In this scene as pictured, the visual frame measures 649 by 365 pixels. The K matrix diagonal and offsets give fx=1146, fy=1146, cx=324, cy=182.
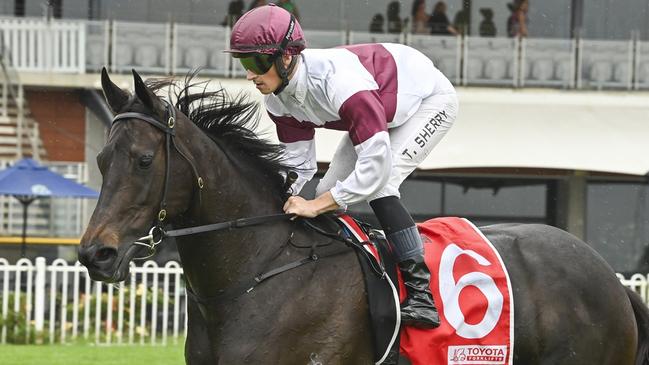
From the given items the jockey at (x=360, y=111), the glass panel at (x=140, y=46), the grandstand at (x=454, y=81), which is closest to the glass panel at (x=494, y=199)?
the grandstand at (x=454, y=81)

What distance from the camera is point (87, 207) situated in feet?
62.3

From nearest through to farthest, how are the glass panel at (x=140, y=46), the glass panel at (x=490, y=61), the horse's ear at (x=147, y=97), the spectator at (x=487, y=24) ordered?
the horse's ear at (x=147, y=97) < the glass panel at (x=140, y=46) < the glass panel at (x=490, y=61) < the spectator at (x=487, y=24)

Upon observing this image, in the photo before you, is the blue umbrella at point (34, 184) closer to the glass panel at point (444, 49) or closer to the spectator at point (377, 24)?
the spectator at point (377, 24)

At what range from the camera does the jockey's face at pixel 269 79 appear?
475 cm

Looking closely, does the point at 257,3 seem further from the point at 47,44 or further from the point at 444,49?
the point at 47,44

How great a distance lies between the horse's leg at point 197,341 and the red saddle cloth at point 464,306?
84cm

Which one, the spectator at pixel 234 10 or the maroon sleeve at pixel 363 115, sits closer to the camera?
the maroon sleeve at pixel 363 115

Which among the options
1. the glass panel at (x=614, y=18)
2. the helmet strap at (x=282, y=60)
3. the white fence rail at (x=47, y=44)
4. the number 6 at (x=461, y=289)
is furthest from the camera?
the glass panel at (x=614, y=18)

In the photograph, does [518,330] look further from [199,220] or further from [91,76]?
[91,76]

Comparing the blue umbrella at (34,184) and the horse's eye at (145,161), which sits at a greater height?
the horse's eye at (145,161)

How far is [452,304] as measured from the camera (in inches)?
197

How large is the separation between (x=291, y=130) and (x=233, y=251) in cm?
81

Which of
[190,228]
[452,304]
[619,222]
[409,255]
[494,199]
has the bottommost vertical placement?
[619,222]

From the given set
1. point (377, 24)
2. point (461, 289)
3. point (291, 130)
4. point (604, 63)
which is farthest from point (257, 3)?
point (461, 289)
